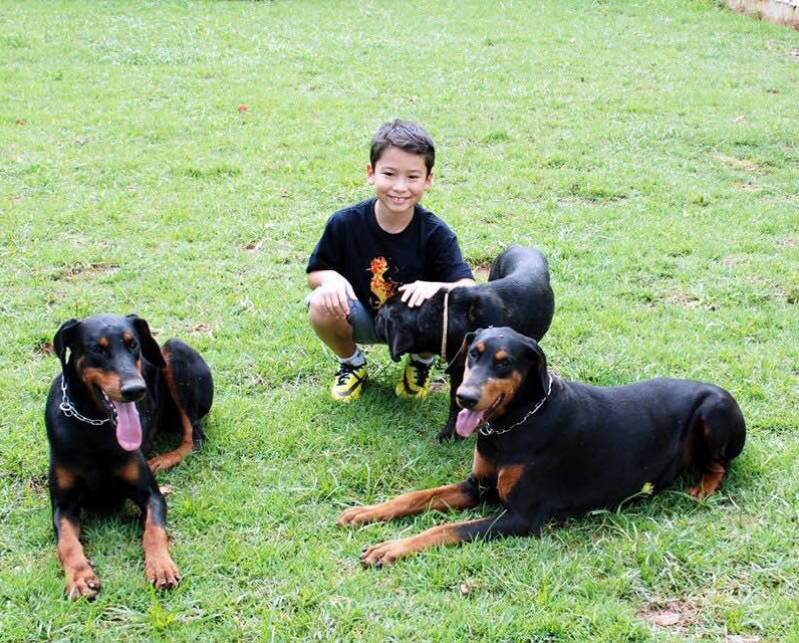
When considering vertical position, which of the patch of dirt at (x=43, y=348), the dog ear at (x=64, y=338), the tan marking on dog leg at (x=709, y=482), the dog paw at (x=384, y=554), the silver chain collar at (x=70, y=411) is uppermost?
the dog ear at (x=64, y=338)

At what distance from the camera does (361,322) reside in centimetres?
471

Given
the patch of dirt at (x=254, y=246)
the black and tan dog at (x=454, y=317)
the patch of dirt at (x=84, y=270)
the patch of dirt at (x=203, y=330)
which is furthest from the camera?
the patch of dirt at (x=254, y=246)

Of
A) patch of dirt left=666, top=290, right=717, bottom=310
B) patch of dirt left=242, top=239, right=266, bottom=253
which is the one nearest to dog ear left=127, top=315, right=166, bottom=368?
patch of dirt left=242, top=239, right=266, bottom=253

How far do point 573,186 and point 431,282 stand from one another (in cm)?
338

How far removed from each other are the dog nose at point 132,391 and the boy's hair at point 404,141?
5.99 feet

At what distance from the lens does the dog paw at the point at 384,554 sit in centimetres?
335

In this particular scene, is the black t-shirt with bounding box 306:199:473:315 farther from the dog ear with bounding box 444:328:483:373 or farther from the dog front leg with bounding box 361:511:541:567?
the dog front leg with bounding box 361:511:541:567

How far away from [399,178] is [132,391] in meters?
1.84

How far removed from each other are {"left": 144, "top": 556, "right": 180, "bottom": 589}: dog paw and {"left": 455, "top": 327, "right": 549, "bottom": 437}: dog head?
119 centimetres

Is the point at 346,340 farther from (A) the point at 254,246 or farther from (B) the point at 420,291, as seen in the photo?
(A) the point at 254,246

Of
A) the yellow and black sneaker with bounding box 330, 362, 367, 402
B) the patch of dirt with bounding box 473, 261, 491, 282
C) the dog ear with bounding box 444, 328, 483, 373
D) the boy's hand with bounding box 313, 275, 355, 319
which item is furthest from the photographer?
the patch of dirt with bounding box 473, 261, 491, 282

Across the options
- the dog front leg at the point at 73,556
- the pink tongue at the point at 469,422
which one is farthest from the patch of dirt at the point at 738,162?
the dog front leg at the point at 73,556

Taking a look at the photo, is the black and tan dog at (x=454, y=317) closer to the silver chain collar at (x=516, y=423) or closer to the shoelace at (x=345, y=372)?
the shoelace at (x=345, y=372)

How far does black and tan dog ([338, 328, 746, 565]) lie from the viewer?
3479 mm
